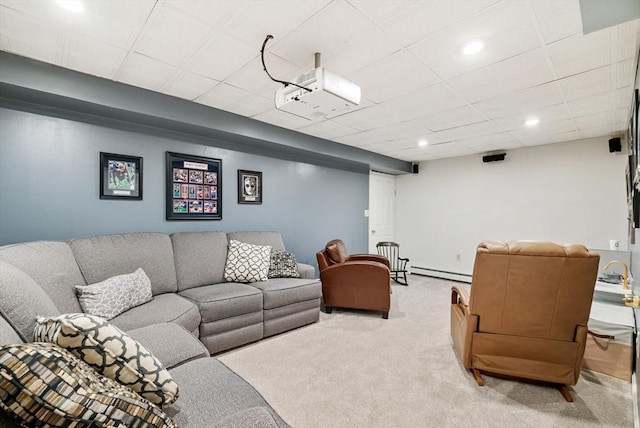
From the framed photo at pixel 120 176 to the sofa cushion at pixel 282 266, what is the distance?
1.59m

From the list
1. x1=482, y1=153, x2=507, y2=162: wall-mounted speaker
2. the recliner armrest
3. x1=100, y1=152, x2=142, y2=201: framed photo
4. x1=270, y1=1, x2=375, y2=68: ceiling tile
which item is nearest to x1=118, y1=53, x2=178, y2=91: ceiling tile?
x1=100, y1=152, x2=142, y2=201: framed photo

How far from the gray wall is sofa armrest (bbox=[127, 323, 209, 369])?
1.69 metres

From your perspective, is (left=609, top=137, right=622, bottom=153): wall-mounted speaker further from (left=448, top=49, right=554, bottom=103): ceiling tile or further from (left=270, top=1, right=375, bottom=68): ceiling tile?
(left=270, top=1, right=375, bottom=68): ceiling tile

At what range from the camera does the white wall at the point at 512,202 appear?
4160 mm

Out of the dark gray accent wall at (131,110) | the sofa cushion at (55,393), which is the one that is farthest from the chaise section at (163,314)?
the dark gray accent wall at (131,110)

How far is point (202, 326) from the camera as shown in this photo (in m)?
2.45

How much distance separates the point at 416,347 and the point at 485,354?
74cm

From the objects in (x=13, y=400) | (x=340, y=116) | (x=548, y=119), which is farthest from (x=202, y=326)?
(x=548, y=119)

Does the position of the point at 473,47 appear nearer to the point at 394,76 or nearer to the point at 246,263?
the point at 394,76

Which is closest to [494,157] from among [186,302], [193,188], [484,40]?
[484,40]

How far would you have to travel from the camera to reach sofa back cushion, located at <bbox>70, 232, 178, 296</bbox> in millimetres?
2344

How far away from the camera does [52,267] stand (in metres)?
1.93

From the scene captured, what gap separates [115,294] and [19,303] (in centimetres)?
124

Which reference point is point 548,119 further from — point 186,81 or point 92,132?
point 92,132
